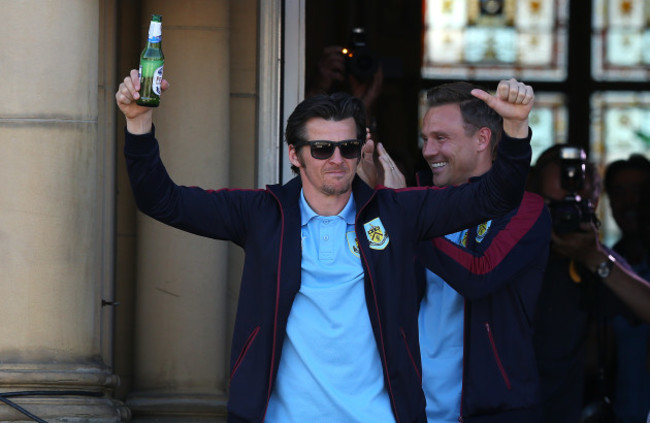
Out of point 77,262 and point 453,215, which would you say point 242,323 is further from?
point 77,262

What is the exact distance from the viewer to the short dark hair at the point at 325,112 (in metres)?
4.24

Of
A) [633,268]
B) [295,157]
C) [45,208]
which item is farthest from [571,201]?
[45,208]

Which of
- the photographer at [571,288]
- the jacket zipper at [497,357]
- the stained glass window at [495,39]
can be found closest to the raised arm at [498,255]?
the jacket zipper at [497,357]

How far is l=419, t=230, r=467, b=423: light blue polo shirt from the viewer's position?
4.67 meters

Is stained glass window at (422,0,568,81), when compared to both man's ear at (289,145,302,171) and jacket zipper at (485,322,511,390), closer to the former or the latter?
jacket zipper at (485,322,511,390)

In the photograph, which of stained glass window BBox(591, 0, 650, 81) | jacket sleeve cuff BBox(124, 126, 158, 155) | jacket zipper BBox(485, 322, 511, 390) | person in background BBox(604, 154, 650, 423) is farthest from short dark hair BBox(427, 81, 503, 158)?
stained glass window BBox(591, 0, 650, 81)

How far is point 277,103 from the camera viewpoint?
6098 millimetres

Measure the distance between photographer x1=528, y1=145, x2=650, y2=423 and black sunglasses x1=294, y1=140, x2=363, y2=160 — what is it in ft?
5.74

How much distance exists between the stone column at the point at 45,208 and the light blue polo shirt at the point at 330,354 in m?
1.33

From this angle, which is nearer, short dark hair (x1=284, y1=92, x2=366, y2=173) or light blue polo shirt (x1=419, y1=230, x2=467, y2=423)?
short dark hair (x1=284, y1=92, x2=366, y2=173)

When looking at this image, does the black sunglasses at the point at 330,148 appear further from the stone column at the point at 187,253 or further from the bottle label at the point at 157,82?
the stone column at the point at 187,253

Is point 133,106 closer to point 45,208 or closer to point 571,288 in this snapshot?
point 45,208

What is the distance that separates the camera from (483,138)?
495 centimetres

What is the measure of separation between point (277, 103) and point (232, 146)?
11.2 inches
